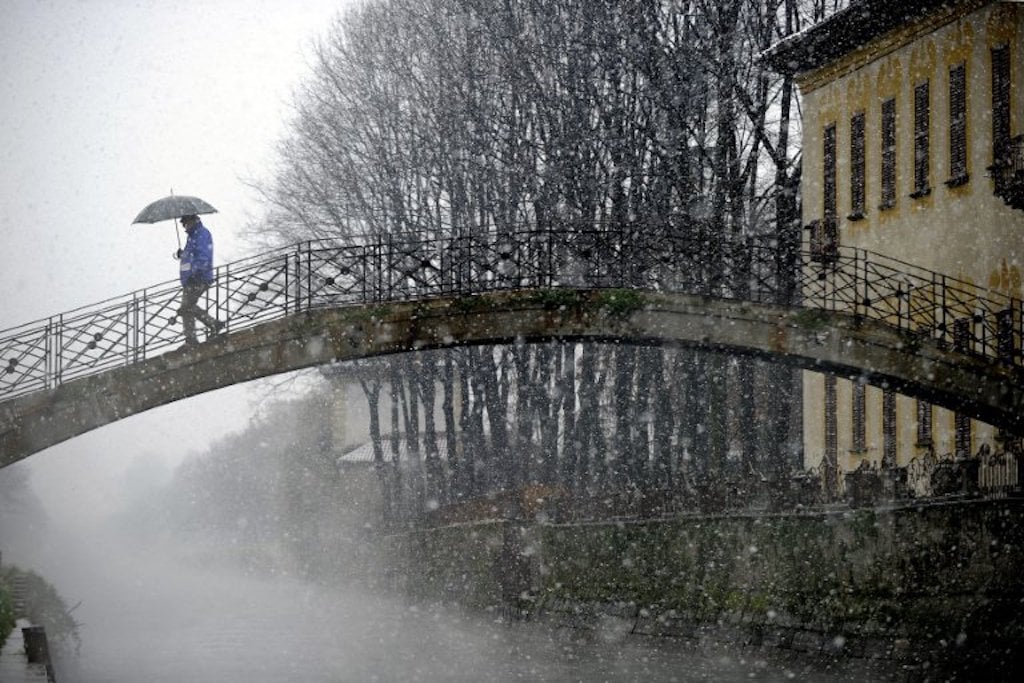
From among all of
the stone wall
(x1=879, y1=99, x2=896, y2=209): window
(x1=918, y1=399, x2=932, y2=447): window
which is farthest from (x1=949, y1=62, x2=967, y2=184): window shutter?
the stone wall

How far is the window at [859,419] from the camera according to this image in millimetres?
27375

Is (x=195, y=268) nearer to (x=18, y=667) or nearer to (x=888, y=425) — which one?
(x=18, y=667)

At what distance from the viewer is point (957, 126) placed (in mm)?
23938

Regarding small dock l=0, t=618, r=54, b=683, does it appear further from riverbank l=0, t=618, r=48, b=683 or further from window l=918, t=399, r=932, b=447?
window l=918, t=399, r=932, b=447

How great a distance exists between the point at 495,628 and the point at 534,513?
9.76ft

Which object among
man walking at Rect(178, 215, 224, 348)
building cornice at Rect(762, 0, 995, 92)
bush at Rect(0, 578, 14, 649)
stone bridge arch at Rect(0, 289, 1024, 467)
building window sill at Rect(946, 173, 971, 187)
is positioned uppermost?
building cornice at Rect(762, 0, 995, 92)

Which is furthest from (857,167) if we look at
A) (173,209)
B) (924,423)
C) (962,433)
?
(173,209)

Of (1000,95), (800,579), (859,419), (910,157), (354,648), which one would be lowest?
(354,648)

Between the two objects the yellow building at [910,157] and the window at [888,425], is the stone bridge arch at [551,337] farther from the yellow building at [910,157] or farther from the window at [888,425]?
the window at [888,425]

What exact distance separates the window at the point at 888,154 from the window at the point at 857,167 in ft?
2.70

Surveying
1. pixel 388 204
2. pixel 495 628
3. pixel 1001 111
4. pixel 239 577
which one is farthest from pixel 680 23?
pixel 239 577

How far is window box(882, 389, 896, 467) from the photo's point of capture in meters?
26.2

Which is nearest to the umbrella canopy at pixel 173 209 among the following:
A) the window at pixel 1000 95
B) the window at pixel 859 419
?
the window at pixel 1000 95

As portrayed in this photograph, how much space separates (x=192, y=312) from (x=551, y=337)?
4742 mm
